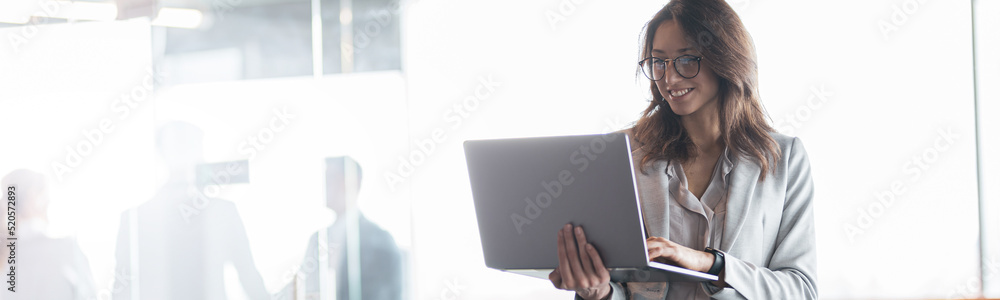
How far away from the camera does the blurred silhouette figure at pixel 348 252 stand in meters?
3.41

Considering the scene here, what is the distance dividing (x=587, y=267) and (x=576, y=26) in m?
2.24

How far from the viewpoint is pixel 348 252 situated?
11.3 ft

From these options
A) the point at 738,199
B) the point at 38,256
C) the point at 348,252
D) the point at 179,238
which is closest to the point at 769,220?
the point at 738,199

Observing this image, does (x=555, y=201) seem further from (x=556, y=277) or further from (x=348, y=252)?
(x=348, y=252)

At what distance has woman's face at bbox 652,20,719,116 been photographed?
1297mm

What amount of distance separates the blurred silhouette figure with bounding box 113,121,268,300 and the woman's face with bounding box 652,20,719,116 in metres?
2.64

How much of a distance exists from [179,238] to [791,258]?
3.01 metres

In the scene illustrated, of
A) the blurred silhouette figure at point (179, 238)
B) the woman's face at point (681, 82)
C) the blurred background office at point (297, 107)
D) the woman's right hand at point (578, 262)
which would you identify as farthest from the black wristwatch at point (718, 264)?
the blurred silhouette figure at point (179, 238)

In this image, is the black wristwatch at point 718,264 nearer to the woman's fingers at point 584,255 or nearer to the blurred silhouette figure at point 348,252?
the woman's fingers at point 584,255

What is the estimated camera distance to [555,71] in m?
3.20

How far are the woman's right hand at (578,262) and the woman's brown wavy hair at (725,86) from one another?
0.31 metres

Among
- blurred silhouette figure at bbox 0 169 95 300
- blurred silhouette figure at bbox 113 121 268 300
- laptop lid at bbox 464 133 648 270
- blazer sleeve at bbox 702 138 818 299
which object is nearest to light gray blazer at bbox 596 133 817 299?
blazer sleeve at bbox 702 138 818 299

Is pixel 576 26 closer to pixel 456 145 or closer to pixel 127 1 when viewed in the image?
pixel 456 145

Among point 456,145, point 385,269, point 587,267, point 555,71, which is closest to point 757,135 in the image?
point 587,267
